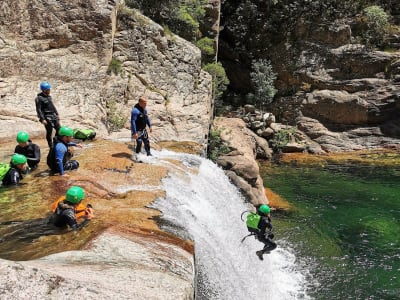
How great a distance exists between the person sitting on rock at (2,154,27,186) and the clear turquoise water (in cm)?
819

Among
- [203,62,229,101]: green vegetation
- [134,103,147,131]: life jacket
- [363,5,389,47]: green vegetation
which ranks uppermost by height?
[363,5,389,47]: green vegetation

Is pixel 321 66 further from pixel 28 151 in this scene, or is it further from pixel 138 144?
pixel 28 151

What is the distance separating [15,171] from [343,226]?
12054 millimetres

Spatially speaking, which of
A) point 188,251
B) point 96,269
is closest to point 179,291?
point 96,269

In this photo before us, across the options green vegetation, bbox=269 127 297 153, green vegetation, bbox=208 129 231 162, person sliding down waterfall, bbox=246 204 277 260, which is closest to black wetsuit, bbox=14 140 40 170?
person sliding down waterfall, bbox=246 204 277 260

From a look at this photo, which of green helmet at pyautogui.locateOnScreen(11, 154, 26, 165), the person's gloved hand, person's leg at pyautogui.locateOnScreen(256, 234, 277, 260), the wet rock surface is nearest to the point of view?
the wet rock surface

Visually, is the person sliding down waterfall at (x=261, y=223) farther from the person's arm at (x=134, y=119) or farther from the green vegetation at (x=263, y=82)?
the green vegetation at (x=263, y=82)

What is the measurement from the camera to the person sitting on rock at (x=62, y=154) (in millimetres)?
9078

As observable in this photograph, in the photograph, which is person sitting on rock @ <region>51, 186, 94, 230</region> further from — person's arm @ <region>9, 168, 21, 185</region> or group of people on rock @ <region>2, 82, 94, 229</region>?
person's arm @ <region>9, 168, 21, 185</region>

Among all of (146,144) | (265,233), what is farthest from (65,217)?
(265,233)

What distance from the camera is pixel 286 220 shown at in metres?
15.8

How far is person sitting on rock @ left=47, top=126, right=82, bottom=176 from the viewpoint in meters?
9.08

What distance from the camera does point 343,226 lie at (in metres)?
15.2

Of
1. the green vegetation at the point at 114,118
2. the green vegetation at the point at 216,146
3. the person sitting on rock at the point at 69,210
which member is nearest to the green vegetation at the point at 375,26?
the green vegetation at the point at 216,146
